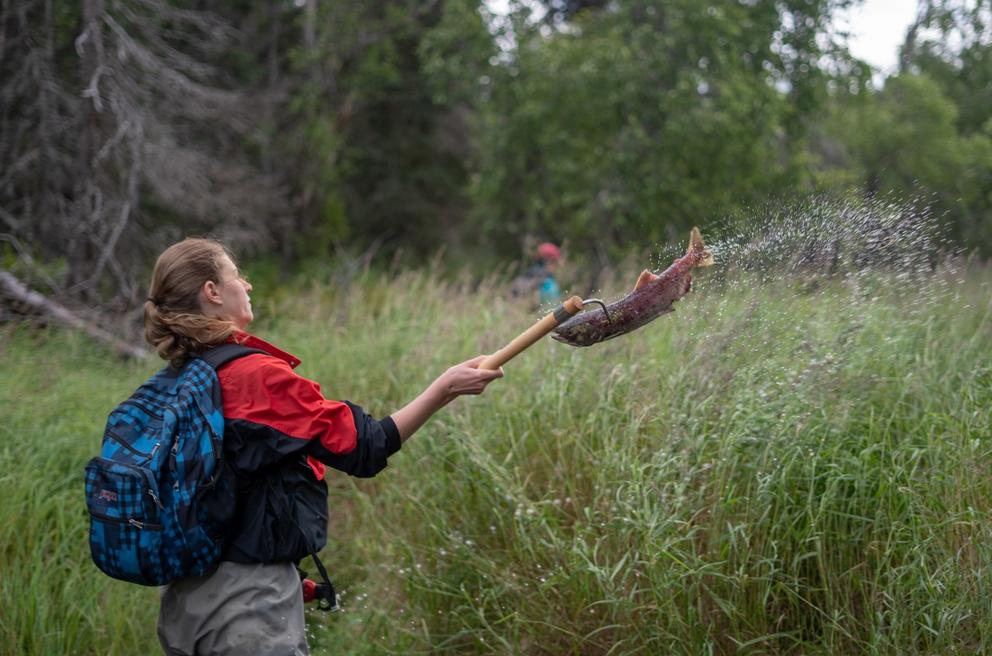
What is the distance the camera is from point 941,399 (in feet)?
13.7

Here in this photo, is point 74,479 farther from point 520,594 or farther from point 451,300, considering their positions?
point 451,300

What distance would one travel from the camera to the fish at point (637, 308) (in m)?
3.01

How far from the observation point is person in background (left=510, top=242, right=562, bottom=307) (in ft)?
26.3

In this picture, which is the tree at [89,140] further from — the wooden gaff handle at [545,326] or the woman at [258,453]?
the wooden gaff handle at [545,326]

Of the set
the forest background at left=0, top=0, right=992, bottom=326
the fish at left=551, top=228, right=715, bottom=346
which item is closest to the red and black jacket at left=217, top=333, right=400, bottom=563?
the fish at left=551, top=228, right=715, bottom=346

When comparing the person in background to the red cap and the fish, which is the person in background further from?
the fish

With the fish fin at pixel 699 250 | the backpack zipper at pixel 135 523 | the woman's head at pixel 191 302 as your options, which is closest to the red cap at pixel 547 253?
the fish fin at pixel 699 250

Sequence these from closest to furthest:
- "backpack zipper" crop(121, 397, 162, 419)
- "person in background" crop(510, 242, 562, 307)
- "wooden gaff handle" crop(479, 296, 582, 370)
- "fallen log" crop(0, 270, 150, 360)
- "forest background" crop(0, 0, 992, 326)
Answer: "backpack zipper" crop(121, 397, 162, 419) < "wooden gaff handle" crop(479, 296, 582, 370) < "fallen log" crop(0, 270, 150, 360) < "person in background" crop(510, 242, 562, 307) < "forest background" crop(0, 0, 992, 326)

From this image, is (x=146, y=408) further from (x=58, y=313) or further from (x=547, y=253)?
(x=547, y=253)

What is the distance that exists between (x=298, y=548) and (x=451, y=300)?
5.12 meters

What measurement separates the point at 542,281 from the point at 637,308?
574cm

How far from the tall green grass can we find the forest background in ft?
12.6

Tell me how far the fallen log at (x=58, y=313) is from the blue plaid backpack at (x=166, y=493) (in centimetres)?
493

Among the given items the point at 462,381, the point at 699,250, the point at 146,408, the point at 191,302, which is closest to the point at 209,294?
the point at 191,302
